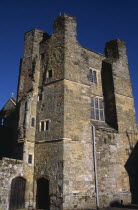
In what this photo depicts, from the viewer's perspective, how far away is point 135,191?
16469mm

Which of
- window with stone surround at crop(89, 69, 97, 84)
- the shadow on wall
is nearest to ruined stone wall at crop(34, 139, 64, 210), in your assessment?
the shadow on wall

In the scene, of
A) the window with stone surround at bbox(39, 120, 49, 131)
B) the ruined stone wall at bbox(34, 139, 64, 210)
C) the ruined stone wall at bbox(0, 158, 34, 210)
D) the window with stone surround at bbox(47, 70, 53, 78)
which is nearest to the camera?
the ruined stone wall at bbox(0, 158, 34, 210)

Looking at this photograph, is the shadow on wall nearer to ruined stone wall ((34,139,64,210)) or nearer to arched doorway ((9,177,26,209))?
ruined stone wall ((34,139,64,210))

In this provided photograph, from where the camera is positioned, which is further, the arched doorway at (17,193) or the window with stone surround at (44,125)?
the window with stone surround at (44,125)

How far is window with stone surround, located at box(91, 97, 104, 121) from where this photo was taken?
18236 mm

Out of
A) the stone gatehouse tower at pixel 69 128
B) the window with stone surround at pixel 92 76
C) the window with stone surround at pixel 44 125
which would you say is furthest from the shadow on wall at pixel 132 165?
the window with stone surround at pixel 44 125

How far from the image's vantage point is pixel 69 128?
15.0 metres

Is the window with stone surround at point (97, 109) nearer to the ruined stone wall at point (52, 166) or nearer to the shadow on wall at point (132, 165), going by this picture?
the shadow on wall at point (132, 165)

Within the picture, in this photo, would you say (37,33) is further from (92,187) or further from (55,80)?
(92,187)

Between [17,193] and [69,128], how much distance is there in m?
5.55

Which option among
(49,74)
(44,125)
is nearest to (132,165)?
(44,125)

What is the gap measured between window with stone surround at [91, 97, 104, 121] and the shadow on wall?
279 centimetres

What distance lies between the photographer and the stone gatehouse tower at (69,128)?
13.9 m

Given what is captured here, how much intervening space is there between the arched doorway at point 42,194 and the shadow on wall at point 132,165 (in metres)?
6.63
